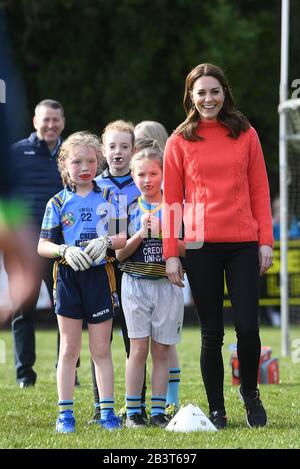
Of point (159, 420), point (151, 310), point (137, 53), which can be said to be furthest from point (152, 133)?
point (137, 53)

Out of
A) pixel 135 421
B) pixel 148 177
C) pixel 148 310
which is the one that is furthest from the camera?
pixel 148 177

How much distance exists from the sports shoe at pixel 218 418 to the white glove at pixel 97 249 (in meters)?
1.09

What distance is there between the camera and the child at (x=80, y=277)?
564 cm

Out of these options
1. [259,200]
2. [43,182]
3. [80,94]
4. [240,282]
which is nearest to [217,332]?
[240,282]

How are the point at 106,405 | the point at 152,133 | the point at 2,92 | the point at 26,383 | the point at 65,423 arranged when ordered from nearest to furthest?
the point at 2,92 < the point at 65,423 < the point at 106,405 < the point at 152,133 < the point at 26,383

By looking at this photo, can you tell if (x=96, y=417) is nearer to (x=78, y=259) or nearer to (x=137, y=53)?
(x=78, y=259)

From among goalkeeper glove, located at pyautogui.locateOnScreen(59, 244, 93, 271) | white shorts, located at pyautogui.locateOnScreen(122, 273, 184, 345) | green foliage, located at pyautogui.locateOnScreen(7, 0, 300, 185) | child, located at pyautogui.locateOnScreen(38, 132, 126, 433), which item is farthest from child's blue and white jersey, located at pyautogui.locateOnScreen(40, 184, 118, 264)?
green foliage, located at pyautogui.locateOnScreen(7, 0, 300, 185)

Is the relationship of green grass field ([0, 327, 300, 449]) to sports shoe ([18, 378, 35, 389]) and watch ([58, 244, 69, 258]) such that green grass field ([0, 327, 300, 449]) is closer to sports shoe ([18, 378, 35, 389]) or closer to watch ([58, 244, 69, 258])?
sports shoe ([18, 378, 35, 389])

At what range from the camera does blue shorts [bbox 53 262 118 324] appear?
564cm

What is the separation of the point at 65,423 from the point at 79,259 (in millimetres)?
895

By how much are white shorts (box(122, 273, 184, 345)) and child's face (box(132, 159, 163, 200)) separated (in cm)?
53

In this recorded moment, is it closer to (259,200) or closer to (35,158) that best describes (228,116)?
(259,200)

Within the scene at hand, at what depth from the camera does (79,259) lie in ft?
17.9
